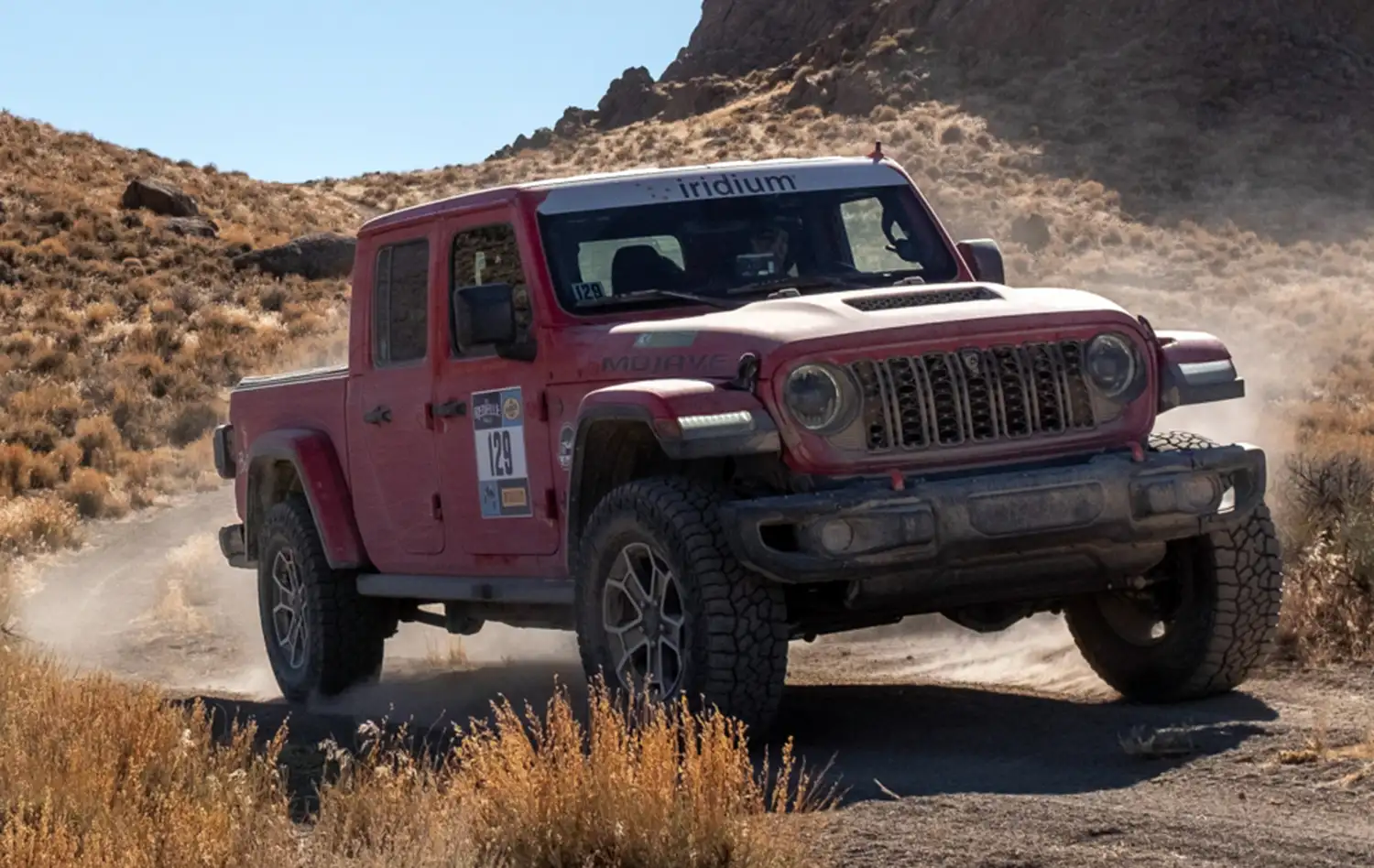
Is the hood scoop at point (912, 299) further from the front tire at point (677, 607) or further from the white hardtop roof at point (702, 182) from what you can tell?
the white hardtop roof at point (702, 182)

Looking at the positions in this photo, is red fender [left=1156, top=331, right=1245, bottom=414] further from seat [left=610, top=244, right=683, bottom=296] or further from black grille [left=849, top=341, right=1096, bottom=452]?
seat [left=610, top=244, right=683, bottom=296]

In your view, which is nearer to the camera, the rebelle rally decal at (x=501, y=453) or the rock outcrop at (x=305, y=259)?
the rebelle rally decal at (x=501, y=453)

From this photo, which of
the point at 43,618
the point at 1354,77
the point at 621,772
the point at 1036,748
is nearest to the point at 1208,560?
the point at 1036,748

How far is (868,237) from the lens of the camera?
28.8 ft

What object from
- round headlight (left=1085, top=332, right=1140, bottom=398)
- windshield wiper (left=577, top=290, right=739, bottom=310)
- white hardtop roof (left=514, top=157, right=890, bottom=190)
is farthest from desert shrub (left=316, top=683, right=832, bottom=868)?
white hardtop roof (left=514, top=157, right=890, bottom=190)

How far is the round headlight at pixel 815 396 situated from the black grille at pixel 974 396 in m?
0.09

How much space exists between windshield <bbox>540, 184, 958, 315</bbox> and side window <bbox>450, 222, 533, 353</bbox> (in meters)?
0.17

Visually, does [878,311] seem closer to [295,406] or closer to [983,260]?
[983,260]

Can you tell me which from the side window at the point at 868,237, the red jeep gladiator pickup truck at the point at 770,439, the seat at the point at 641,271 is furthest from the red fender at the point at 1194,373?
the seat at the point at 641,271

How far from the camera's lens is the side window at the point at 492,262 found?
8.28m

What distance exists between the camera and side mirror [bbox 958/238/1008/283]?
884 centimetres

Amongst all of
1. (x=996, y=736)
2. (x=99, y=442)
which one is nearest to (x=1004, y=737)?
(x=996, y=736)

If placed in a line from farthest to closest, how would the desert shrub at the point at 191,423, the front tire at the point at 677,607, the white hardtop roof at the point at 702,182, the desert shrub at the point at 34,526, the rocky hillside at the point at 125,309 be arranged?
the desert shrub at the point at 191,423 → the rocky hillside at the point at 125,309 → the desert shrub at the point at 34,526 → the white hardtop roof at the point at 702,182 → the front tire at the point at 677,607

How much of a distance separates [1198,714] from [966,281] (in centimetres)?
214
